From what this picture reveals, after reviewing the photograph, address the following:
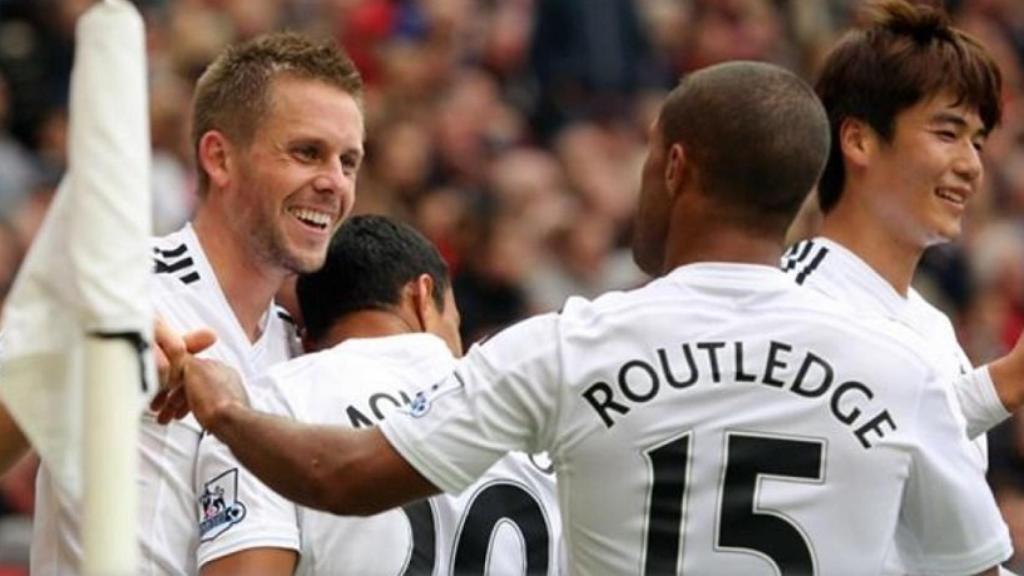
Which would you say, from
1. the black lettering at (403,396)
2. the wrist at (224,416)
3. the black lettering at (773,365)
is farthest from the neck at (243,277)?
the black lettering at (773,365)

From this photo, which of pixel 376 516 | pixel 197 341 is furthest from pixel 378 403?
pixel 197 341

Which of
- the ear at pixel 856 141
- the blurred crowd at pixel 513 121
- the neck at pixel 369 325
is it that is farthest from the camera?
the blurred crowd at pixel 513 121

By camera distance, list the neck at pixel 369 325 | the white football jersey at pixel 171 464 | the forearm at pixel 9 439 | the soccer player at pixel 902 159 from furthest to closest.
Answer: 1. the soccer player at pixel 902 159
2. the neck at pixel 369 325
3. the white football jersey at pixel 171 464
4. the forearm at pixel 9 439

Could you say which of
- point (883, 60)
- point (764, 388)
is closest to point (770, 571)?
point (764, 388)

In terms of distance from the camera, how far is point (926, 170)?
6.83m

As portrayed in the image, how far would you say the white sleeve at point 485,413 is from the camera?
511 cm

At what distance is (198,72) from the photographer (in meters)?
13.4

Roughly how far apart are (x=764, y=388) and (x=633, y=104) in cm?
1036

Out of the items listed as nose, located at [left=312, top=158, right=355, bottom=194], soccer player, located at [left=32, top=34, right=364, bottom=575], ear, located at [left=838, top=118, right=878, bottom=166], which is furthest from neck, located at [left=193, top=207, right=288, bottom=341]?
ear, located at [left=838, top=118, right=878, bottom=166]

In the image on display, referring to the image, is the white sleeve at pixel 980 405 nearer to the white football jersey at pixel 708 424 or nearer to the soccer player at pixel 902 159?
the soccer player at pixel 902 159

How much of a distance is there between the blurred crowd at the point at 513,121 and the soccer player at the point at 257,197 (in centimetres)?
473

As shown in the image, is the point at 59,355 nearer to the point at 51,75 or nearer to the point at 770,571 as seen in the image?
the point at 770,571

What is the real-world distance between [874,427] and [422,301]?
5.16 ft

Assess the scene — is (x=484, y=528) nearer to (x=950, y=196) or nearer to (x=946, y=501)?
(x=946, y=501)
